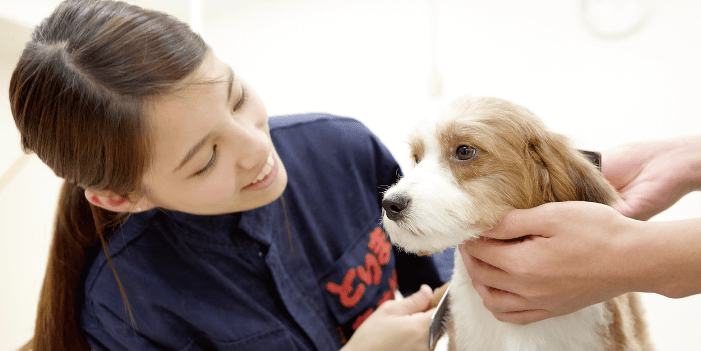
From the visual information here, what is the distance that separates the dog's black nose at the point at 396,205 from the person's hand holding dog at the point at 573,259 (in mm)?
163

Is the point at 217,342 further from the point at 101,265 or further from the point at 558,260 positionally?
the point at 558,260

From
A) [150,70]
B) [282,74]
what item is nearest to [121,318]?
[150,70]

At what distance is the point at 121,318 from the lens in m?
1.04

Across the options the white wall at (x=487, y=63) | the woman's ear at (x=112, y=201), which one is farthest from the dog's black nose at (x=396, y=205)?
the white wall at (x=487, y=63)

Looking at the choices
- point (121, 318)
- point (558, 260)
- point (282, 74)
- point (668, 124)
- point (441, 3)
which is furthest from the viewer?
point (282, 74)

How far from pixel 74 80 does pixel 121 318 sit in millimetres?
600

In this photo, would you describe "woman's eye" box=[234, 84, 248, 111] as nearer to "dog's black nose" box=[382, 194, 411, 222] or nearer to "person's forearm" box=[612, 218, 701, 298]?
"dog's black nose" box=[382, 194, 411, 222]

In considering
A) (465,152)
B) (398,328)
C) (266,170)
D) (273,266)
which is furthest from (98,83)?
(398,328)

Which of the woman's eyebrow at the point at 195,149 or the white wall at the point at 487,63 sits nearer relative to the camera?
the woman's eyebrow at the point at 195,149

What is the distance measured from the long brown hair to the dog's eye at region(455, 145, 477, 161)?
578mm

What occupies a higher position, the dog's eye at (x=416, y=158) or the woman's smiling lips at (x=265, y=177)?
the dog's eye at (x=416, y=158)

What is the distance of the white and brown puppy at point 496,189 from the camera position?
748mm

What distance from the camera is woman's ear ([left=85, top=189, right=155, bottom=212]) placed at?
93cm

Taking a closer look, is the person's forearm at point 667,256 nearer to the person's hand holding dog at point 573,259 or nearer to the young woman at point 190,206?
the person's hand holding dog at point 573,259
